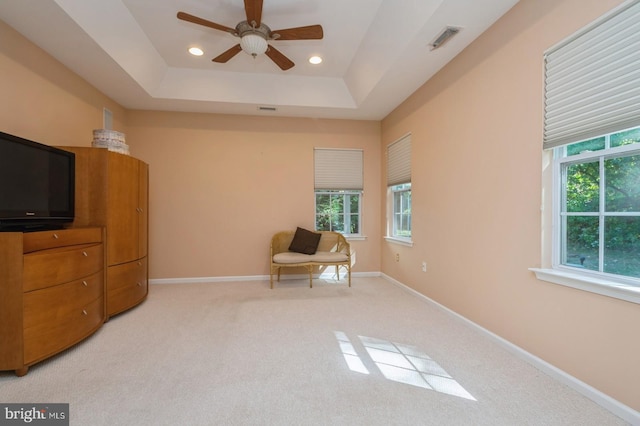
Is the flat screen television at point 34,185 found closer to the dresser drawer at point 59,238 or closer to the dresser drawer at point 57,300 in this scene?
the dresser drawer at point 59,238

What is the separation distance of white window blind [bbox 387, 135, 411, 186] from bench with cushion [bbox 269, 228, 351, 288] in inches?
48.9

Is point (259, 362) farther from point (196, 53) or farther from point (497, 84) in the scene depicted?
point (196, 53)

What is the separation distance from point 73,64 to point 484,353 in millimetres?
4772

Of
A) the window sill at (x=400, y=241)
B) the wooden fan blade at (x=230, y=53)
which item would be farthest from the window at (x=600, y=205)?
the wooden fan blade at (x=230, y=53)

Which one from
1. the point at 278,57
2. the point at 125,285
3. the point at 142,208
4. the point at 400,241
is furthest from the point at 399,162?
the point at 125,285

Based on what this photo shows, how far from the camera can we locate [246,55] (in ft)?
11.1

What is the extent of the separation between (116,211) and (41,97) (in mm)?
1250

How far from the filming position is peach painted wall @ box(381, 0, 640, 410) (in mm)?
1641

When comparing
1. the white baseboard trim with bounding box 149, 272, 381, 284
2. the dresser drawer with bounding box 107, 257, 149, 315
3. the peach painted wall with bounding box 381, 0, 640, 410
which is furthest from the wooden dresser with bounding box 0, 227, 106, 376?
the peach painted wall with bounding box 381, 0, 640, 410

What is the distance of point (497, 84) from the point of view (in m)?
2.32

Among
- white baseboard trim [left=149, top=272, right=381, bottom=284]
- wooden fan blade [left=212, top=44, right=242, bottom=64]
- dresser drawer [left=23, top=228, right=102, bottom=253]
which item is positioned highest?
wooden fan blade [left=212, top=44, right=242, bottom=64]

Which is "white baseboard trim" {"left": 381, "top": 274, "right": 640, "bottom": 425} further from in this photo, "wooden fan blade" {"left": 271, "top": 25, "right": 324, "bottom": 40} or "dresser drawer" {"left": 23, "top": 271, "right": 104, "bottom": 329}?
"dresser drawer" {"left": 23, "top": 271, "right": 104, "bottom": 329}

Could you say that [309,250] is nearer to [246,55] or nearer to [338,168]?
[338,168]

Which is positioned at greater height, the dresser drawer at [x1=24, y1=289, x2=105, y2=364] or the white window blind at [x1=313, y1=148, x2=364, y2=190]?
the white window blind at [x1=313, y1=148, x2=364, y2=190]
